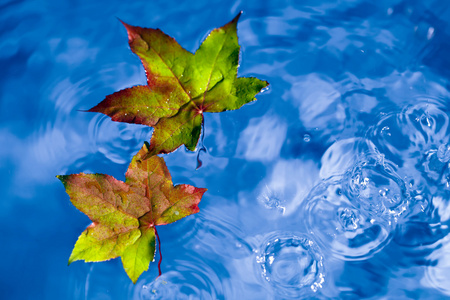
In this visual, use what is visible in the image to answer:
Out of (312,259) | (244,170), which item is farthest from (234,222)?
(312,259)

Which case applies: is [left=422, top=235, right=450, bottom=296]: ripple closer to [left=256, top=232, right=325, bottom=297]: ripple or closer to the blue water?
the blue water

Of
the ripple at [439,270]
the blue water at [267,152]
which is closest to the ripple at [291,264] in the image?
the blue water at [267,152]

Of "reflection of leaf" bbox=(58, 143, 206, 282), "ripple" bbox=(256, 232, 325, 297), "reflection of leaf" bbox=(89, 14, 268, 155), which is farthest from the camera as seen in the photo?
"ripple" bbox=(256, 232, 325, 297)

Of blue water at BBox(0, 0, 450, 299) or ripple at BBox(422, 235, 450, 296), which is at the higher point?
blue water at BBox(0, 0, 450, 299)

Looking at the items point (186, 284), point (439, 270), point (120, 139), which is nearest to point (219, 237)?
point (186, 284)

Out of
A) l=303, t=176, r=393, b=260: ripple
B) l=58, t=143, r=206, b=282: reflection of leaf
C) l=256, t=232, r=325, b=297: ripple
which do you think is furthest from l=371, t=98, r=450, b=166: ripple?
l=58, t=143, r=206, b=282: reflection of leaf

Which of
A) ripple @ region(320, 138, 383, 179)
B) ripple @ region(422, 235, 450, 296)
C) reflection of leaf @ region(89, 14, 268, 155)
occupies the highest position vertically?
reflection of leaf @ region(89, 14, 268, 155)

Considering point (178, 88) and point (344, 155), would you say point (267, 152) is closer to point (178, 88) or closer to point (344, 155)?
point (344, 155)
